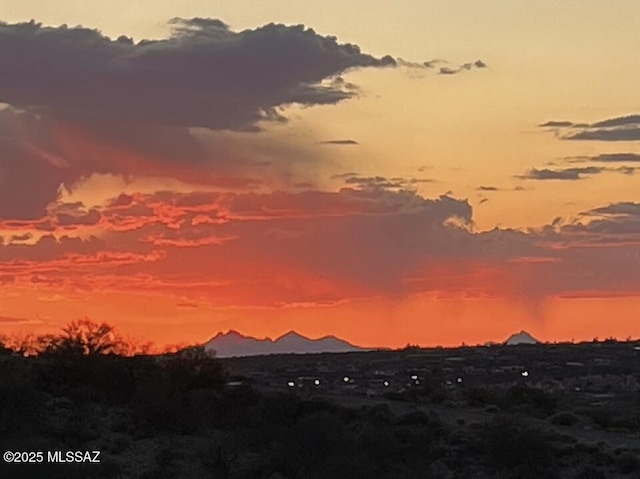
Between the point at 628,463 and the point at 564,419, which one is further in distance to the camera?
the point at 564,419

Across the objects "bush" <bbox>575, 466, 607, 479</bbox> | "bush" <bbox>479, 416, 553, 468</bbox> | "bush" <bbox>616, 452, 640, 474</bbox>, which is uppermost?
"bush" <bbox>479, 416, 553, 468</bbox>

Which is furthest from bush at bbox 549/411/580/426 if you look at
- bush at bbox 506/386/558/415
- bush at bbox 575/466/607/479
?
bush at bbox 575/466/607/479

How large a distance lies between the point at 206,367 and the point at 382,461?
15.7m

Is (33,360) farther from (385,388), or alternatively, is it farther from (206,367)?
(385,388)

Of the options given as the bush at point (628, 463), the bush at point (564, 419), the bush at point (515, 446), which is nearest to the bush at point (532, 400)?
the bush at point (564, 419)

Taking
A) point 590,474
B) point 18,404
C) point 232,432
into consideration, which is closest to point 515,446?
point 590,474

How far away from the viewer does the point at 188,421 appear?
59094mm

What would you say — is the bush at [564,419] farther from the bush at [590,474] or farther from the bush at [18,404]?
the bush at [18,404]

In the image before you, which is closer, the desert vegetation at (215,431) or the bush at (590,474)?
the desert vegetation at (215,431)

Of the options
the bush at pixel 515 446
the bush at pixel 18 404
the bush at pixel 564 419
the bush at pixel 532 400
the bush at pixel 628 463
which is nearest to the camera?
the bush at pixel 18 404

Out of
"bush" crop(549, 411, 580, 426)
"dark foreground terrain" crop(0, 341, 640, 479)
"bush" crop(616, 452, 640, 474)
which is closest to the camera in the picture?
"dark foreground terrain" crop(0, 341, 640, 479)

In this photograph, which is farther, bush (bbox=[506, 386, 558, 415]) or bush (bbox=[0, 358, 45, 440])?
bush (bbox=[506, 386, 558, 415])

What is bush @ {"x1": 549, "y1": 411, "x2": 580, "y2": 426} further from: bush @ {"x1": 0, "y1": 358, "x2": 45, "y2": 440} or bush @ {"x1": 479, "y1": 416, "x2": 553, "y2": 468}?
bush @ {"x1": 0, "y1": 358, "x2": 45, "y2": 440}

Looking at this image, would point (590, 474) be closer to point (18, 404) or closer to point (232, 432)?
point (232, 432)
